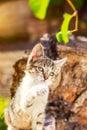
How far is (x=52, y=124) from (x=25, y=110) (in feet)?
0.44

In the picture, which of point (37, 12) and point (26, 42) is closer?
point (37, 12)

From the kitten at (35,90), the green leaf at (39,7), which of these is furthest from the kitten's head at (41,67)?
the green leaf at (39,7)

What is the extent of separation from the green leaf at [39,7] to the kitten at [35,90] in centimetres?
11

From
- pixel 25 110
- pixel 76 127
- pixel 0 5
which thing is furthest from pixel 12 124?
pixel 0 5

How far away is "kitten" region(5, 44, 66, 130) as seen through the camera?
136 centimetres

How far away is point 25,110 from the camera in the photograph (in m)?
1.39

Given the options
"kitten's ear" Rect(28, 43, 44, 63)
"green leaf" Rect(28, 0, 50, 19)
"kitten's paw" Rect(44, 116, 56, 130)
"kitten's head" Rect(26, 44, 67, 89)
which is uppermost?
"green leaf" Rect(28, 0, 50, 19)

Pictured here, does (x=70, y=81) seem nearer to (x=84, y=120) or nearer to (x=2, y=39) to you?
(x=84, y=120)

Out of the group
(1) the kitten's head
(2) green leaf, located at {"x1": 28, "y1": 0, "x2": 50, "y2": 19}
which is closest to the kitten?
(1) the kitten's head

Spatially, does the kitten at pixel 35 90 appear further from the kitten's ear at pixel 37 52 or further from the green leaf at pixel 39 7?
the green leaf at pixel 39 7

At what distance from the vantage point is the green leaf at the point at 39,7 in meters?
1.25

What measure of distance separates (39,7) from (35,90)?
0.69ft

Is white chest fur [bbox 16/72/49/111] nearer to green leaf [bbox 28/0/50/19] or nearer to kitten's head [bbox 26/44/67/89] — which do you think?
kitten's head [bbox 26/44/67/89]

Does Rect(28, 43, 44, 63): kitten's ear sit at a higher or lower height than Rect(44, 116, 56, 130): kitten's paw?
higher
